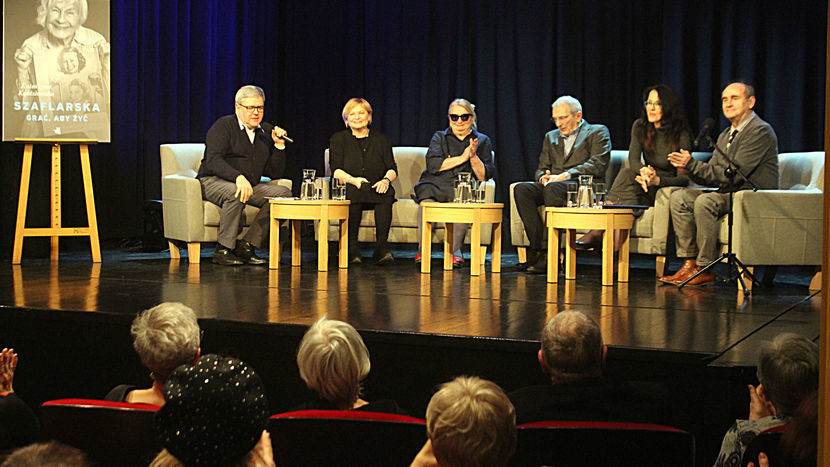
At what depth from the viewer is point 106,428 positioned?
195cm

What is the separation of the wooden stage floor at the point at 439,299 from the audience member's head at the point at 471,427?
175cm

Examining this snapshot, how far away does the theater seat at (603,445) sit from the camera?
179 centimetres

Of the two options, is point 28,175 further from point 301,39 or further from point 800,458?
point 800,458

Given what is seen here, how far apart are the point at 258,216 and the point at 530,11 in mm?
3288

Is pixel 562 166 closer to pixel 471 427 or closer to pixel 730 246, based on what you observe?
pixel 730 246

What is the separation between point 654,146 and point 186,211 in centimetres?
327

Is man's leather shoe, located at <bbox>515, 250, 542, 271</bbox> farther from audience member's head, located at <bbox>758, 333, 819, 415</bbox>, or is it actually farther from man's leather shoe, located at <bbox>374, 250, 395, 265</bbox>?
audience member's head, located at <bbox>758, 333, 819, 415</bbox>

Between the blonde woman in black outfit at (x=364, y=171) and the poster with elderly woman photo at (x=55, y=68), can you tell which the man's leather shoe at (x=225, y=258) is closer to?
the blonde woman in black outfit at (x=364, y=171)

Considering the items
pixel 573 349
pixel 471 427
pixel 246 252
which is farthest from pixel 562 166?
pixel 471 427

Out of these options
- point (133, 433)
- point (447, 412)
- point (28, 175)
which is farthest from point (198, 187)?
point (447, 412)

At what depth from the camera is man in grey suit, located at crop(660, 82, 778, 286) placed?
17.5ft

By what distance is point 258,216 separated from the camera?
21.0ft

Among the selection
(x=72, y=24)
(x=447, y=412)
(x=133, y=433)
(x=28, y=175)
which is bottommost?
(x=133, y=433)

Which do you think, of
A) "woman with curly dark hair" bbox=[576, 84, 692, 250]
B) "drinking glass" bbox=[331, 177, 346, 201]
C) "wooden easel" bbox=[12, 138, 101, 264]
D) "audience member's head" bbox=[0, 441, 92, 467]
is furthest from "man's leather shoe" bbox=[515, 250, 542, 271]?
"audience member's head" bbox=[0, 441, 92, 467]
